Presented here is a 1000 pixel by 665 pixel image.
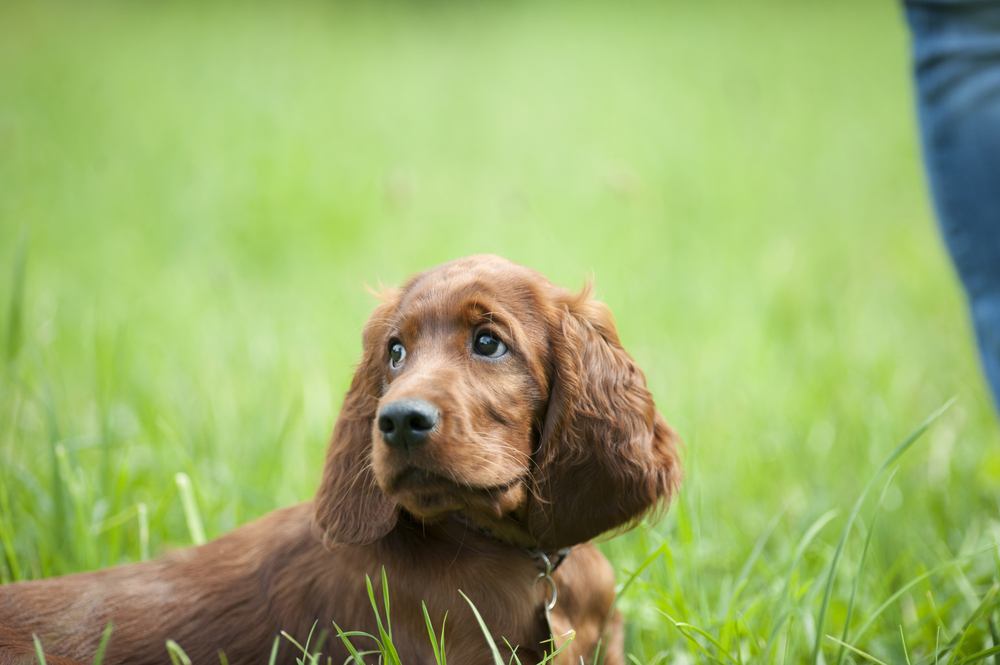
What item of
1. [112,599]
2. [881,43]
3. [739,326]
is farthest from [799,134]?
[112,599]

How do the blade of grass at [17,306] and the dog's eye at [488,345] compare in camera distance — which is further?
the blade of grass at [17,306]

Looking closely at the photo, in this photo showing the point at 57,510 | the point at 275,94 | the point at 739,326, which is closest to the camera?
the point at 57,510

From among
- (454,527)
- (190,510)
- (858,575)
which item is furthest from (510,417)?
(190,510)

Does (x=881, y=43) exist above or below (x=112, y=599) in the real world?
above

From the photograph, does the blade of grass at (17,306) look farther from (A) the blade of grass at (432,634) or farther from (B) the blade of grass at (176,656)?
(A) the blade of grass at (432,634)

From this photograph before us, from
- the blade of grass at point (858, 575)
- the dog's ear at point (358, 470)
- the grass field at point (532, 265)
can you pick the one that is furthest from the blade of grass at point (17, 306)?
the blade of grass at point (858, 575)

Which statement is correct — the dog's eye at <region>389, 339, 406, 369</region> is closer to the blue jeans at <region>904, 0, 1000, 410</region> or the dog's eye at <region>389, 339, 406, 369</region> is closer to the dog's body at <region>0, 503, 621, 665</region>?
the dog's body at <region>0, 503, 621, 665</region>

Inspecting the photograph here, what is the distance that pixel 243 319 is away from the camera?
14.9 ft

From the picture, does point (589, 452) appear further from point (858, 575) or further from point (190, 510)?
point (190, 510)

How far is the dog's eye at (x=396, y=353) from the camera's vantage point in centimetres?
218

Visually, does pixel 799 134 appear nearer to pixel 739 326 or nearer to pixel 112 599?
pixel 739 326

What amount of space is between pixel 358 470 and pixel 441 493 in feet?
1.09

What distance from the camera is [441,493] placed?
195 cm

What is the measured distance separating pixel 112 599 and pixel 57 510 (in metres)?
0.63
